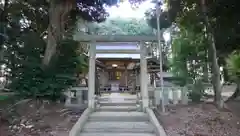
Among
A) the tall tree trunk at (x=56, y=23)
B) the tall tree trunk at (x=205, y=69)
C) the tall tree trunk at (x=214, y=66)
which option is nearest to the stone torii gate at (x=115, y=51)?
the tall tree trunk at (x=56, y=23)

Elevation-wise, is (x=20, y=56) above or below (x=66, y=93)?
above

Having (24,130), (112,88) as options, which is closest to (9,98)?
(24,130)

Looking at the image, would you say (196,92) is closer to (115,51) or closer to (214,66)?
(214,66)

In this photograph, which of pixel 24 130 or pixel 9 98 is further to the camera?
pixel 9 98

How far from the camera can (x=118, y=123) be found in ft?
27.7

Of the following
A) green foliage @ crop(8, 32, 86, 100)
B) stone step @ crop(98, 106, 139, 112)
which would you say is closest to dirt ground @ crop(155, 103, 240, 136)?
stone step @ crop(98, 106, 139, 112)

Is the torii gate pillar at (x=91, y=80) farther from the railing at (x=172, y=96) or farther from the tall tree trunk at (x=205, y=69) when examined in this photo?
the tall tree trunk at (x=205, y=69)

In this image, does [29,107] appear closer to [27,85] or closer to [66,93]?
[27,85]

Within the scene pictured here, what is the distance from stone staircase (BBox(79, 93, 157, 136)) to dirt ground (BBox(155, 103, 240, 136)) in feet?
1.89

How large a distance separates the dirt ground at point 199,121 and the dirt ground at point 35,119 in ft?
9.71

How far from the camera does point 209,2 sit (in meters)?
10.3

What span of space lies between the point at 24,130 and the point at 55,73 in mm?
2638

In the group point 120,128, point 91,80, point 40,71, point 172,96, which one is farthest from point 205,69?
point 40,71

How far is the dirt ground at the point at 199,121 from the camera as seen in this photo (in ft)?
24.1
